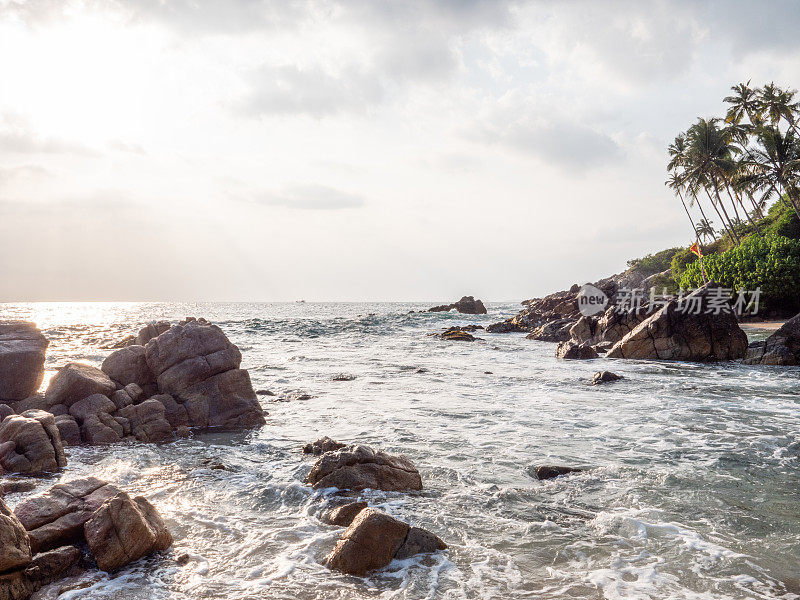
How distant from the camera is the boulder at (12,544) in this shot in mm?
4297

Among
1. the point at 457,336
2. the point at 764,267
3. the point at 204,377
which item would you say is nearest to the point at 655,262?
the point at 764,267

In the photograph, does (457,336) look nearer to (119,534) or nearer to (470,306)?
(119,534)

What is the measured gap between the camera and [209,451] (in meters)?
9.37

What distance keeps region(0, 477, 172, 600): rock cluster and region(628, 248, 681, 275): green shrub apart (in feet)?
243

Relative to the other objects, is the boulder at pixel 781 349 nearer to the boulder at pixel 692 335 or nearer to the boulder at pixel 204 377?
the boulder at pixel 692 335

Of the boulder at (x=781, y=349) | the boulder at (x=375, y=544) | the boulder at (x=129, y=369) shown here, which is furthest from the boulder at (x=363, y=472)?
the boulder at (x=781, y=349)

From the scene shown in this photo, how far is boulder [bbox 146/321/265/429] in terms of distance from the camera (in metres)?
11.4

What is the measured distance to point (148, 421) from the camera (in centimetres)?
1046

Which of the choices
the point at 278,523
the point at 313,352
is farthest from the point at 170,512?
the point at 313,352

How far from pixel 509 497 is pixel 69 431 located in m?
8.33

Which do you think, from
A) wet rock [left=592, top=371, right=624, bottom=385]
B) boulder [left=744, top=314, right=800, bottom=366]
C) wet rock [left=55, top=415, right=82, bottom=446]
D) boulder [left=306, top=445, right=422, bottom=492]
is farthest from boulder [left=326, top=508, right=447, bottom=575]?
boulder [left=744, top=314, right=800, bottom=366]

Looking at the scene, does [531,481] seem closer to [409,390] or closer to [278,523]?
[278,523]

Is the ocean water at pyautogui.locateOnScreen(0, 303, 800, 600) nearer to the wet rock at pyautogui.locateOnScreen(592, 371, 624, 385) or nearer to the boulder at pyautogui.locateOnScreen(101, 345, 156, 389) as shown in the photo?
the wet rock at pyautogui.locateOnScreen(592, 371, 624, 385)

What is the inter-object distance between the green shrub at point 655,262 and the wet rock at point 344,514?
236ft
